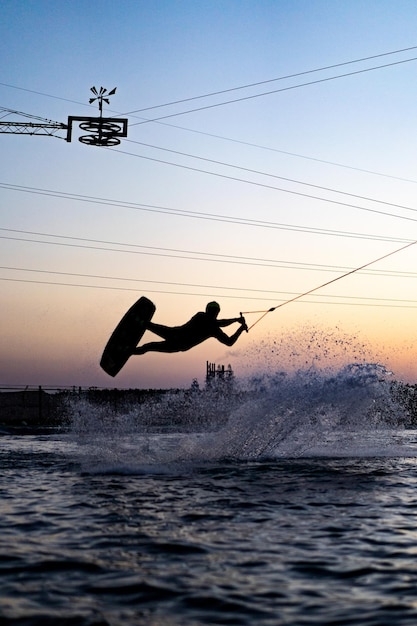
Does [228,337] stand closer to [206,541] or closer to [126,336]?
[126,336]

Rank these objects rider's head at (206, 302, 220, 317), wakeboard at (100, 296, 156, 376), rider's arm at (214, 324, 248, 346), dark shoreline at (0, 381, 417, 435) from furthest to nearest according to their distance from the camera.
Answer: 1. dark shoreline at (0, 381, 417, 435)
2. rider's arm at (214, 324, 248, 346)
3. wakeboard at (100, 296, 156, 376)
4. rider's head at (206, 302, 220, 317)

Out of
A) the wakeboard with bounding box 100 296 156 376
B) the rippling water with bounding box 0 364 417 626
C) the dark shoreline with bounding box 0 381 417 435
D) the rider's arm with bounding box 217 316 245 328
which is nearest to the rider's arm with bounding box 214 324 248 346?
the rider's arm with bounding box 217 316 245 328

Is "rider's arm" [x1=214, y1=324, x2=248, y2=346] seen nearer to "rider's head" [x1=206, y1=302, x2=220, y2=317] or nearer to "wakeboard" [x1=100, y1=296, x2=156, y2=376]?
"rider's head" [x1=206, y1=302, x2=220, y2=317]

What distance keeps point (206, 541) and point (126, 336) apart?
824cm

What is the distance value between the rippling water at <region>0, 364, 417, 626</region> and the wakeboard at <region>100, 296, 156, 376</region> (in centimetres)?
218

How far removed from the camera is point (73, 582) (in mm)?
6250

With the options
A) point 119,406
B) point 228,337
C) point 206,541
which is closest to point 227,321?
point 228,337

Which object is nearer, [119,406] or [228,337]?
[228,337]

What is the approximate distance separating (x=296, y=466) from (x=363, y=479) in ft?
8.34

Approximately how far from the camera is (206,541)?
793cm

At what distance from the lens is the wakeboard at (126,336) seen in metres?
15.5

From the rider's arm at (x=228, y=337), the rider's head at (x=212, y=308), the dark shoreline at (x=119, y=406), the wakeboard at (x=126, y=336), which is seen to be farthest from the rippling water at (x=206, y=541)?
the dark shoreline at (x=119, y=406)

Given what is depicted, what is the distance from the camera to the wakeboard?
15.5 metres

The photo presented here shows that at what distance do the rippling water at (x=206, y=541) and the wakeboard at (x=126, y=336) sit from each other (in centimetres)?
218
